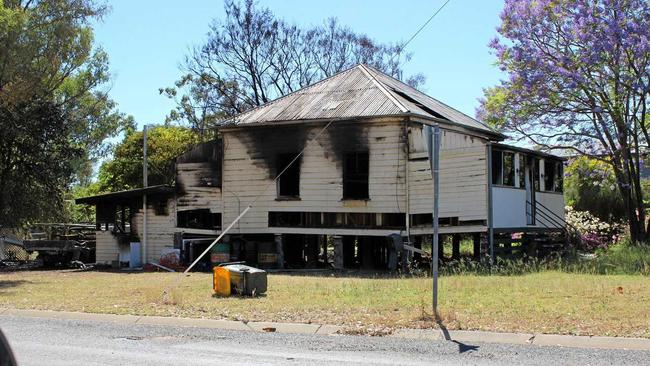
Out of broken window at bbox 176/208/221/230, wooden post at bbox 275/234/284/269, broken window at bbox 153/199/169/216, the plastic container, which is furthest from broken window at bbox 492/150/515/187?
broken window at bbox 153/199/169/216

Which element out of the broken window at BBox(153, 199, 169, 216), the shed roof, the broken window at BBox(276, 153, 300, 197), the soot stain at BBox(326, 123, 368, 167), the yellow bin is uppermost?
the soot stain at BBox(326, 123, 368, 167)

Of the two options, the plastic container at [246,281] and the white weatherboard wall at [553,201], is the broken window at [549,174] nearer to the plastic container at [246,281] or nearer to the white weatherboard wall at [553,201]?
the white weatherboard wall at [553,201]

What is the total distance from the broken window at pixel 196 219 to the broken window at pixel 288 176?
3.19 meters

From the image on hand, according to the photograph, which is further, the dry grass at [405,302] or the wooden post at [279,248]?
the wooden post at [279,248]

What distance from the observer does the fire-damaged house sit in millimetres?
21656

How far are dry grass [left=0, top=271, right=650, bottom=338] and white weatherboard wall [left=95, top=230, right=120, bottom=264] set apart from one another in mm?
10818

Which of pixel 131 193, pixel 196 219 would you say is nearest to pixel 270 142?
pixel 196 219

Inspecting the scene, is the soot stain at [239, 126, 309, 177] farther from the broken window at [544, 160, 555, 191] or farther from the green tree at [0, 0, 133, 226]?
the broken window at [544, 160, 555, 191]

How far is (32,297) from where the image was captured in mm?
14078

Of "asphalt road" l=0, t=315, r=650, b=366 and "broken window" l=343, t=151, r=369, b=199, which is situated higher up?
"broken window" l=343, t=151, r=369, b=199

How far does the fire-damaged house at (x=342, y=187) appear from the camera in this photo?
2166 centimetres

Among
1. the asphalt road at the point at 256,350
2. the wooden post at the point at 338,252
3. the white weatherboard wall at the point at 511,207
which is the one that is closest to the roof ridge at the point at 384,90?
the white weatherboard wall at the point at 511,207

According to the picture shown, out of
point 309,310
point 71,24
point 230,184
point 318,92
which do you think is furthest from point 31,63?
point 309,310

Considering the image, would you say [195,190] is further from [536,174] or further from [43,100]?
[536,174]
